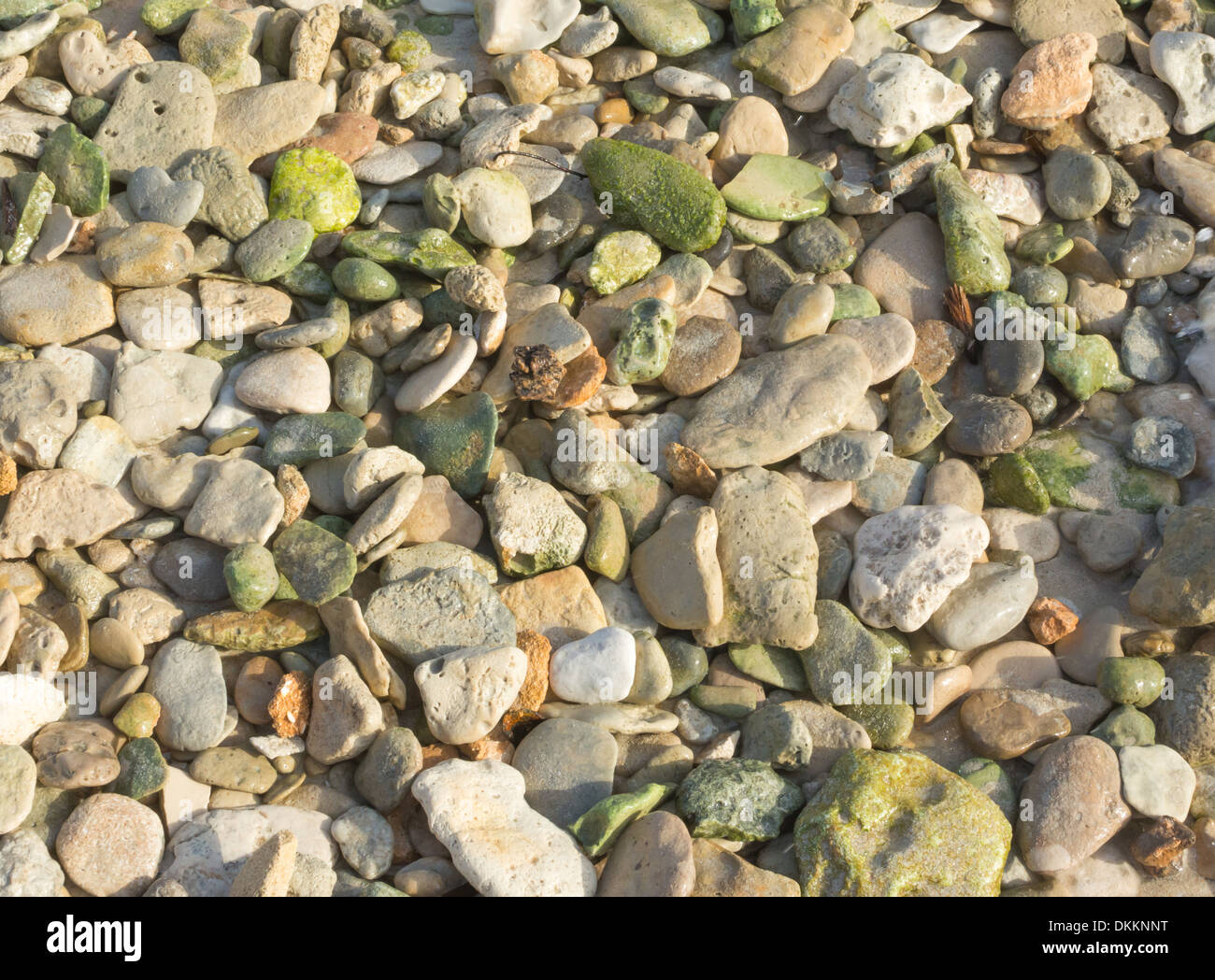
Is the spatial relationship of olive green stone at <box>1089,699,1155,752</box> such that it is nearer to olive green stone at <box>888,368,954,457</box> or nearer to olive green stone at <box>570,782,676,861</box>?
olive green stone at <box>888,368,954,457</box>

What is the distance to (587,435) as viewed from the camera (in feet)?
17.4

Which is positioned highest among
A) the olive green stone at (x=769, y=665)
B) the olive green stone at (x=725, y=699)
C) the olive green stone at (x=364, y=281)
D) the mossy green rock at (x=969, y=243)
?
the mossy green rock at (x=969, y=243)

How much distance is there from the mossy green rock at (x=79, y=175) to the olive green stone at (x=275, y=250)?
0.77m

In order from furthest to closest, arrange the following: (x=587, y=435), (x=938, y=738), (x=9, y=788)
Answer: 1. (x=587, y=435)
2. (x=938, y=738)
3. (x=9, y=788)

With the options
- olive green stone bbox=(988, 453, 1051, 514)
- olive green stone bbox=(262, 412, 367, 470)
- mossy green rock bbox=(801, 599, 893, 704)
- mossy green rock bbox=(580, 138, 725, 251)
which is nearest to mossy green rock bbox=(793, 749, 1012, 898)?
mossy green rock bbox=(801, 599, 893, 704)

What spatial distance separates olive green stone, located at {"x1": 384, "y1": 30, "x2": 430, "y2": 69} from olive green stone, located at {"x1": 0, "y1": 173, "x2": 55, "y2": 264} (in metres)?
2.04

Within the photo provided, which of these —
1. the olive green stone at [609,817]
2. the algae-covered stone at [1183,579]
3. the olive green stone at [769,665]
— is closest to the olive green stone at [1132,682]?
the algae-covered stone at [1183,579]

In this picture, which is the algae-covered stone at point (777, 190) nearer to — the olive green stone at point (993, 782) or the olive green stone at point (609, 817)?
the olive green stone at point (993, 782)

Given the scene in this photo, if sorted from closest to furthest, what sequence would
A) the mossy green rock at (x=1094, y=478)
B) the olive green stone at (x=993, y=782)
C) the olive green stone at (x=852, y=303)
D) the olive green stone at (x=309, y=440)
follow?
the olive green stone at (x=993, y=782), the olive green stone at (x=309, y=440), the mossy green rock at (x=1094, y=478), the olive green stone at (x=852, y=303)

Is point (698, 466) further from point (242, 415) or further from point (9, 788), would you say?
point (9, 788)

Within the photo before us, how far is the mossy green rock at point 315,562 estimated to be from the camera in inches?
187

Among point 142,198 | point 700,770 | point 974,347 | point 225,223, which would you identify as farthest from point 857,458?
point 142,198

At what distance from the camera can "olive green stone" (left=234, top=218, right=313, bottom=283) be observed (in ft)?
18.4

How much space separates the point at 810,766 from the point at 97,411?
367cm
